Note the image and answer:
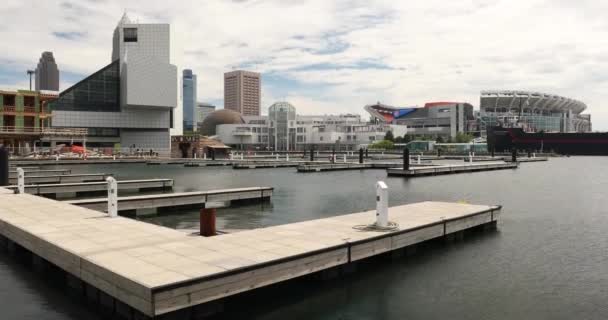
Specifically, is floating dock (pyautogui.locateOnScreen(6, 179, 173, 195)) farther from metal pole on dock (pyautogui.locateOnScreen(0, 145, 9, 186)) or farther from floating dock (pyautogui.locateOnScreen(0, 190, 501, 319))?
floating dock (pyautogui.locateOnScreen(0, 190, 501, 319))

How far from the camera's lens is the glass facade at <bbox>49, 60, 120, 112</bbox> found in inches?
4432

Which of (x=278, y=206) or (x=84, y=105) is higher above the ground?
(x=84, y=105)

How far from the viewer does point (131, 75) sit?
111438 millimetres

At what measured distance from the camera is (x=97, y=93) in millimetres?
116250

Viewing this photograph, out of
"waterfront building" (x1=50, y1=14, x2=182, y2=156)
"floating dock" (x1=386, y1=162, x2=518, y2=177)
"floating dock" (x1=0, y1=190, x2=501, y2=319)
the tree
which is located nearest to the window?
"waterfront building" (x1=50, y1=14, x2=182, y2=156)

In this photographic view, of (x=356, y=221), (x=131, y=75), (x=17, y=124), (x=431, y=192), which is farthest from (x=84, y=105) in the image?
(x=356, y=221)

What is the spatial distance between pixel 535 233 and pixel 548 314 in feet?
33.3

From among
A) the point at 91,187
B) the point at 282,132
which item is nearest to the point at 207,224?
the point at 91,187

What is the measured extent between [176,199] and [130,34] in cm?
10049

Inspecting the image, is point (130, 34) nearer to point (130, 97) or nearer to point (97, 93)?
point (97, 93)

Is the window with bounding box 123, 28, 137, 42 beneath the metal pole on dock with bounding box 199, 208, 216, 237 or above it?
above

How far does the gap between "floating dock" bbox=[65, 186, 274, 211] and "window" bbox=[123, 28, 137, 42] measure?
97135mm

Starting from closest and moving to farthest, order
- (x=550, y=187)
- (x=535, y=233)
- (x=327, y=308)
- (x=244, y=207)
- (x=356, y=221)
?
(x=327, y=308)
(x=356, y=221)
(x=535, y=233)
(x=244, y=207)
(x=550, y=187)

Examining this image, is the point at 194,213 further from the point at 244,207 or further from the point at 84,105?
the point at 84,105
